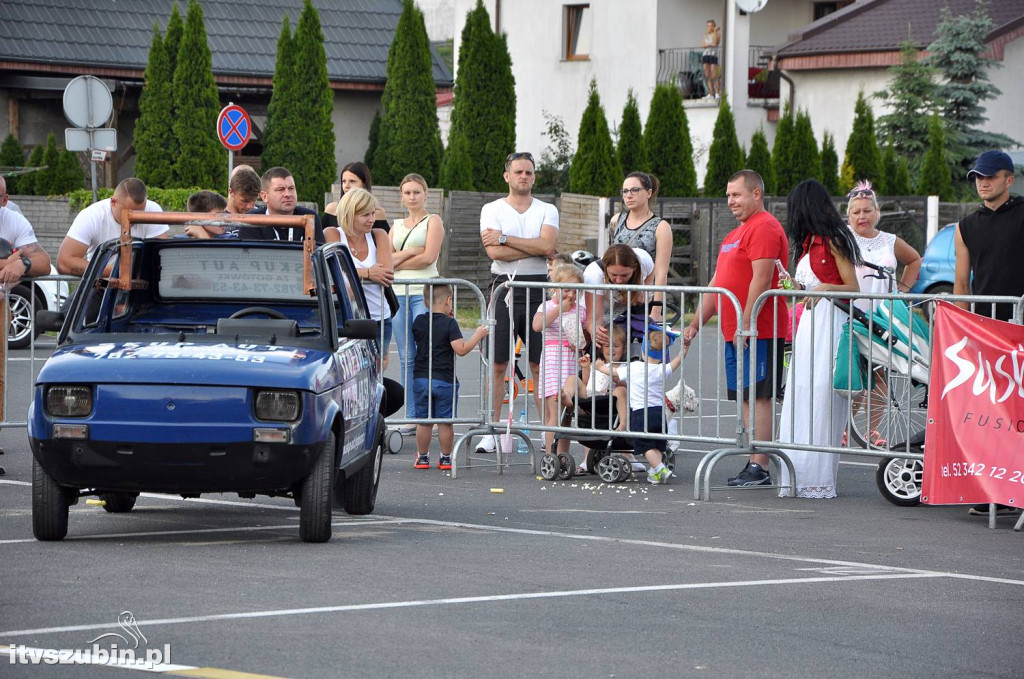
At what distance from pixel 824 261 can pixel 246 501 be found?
397cm

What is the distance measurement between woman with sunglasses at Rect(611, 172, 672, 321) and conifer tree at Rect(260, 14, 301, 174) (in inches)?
976

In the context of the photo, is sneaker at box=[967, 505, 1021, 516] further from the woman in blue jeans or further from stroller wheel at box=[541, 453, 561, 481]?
the woman in blue jeans

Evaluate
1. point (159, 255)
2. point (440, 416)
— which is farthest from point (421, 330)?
point (159, 255)

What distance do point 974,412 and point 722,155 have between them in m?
26.4

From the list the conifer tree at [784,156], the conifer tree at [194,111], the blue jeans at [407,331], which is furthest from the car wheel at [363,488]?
the conifer tree at [784,156]

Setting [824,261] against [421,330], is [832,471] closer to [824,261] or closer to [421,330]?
[824,261]

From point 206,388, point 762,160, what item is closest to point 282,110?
point 762,160

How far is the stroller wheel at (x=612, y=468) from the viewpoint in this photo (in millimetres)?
11055

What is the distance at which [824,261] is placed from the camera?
35.6 ft

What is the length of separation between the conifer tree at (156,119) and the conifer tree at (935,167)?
52.7 feet

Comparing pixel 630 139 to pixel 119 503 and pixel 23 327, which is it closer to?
pixel 23 327

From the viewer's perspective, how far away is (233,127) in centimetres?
3062

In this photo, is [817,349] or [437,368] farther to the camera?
[437,368]

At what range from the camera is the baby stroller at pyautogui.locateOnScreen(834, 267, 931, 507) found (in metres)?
10.2
